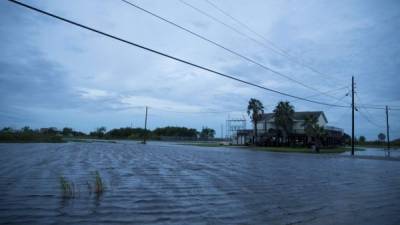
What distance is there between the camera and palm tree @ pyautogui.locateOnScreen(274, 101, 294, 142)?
69.4 meters

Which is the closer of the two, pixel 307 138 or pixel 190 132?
pixel 307 138

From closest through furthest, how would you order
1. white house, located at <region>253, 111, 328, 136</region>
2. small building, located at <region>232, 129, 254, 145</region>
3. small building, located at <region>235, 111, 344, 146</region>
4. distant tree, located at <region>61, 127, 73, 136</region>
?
small building, located at <region>235, 111, 344, 146</region> < white house, located at <region>253, 111, 328, 136</region> < small building, located at <region>232, 129, 254, 145</region> < distant tree, located at <region>61, 127, 73, 136</region>

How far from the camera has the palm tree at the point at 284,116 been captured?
6944cm

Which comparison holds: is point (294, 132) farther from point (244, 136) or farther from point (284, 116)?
point (244, 136)

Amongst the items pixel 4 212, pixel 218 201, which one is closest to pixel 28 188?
pixel 4 212

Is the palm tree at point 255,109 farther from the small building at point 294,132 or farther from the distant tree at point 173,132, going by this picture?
the distant tree at point 173,132

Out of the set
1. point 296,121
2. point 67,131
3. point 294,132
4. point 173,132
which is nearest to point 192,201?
point 294,132

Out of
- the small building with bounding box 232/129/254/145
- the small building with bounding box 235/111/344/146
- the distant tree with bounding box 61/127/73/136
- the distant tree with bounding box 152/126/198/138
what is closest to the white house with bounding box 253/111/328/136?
the small building with bounding box 235/111/344/146

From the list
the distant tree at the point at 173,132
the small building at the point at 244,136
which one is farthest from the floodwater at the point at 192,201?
the distant tree at the point at 173,132

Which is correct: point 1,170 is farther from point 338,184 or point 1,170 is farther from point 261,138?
point 261,138

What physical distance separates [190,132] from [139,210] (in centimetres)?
16113

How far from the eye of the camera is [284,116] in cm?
6919

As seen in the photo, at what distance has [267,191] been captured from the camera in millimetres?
12594

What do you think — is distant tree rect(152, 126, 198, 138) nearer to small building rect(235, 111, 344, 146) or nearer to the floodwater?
small building rect(235, 111, 344, 146)
